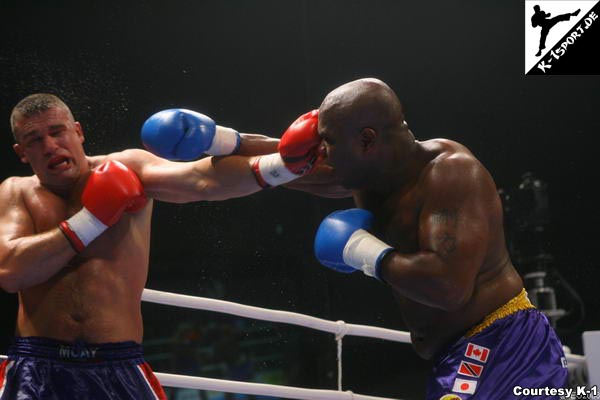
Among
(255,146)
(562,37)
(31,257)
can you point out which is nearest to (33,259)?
(31,257)

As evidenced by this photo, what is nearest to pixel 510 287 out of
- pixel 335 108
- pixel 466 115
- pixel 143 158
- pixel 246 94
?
pixel 335 108

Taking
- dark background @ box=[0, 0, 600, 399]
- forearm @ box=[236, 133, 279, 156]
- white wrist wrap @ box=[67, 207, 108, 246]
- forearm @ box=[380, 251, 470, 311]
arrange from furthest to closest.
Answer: dark background @ box=[0, 0, 600, 399] < forearm @ box=[236, 133, 279, 156] < white wrist wrap @ box=[67, 207, 108, 246] < forearm @ box=[380, 251, 470, 311]

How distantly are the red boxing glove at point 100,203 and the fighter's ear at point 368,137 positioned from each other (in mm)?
648

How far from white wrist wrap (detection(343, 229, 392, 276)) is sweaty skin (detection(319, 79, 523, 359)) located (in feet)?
0.10

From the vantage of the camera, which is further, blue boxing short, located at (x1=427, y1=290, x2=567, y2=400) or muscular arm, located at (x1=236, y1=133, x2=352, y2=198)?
muscular arm, located at (x1=236, y1=133, x2=352, y2=198)

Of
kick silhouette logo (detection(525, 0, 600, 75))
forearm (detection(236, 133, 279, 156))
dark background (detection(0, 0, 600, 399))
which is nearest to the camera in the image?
forearm (detection(236, 133, 279, 156))

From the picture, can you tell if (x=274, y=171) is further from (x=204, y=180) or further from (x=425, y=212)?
(x=425, y=212)

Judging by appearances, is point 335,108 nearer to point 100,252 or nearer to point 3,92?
point 100,252

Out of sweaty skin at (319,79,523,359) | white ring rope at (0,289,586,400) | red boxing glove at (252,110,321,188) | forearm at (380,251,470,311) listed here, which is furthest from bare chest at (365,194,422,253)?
white ring rope at (0,289,586,400)

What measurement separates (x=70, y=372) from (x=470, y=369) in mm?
1041

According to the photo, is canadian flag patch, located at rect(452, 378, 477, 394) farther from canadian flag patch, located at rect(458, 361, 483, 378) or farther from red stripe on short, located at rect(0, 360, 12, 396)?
red stripe on short, located at rect(0, 360, 12, 396)

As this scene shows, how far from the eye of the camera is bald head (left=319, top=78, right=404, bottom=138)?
197cm

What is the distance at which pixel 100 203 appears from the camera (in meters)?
2.09

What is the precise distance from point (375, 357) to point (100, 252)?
3.22 m
